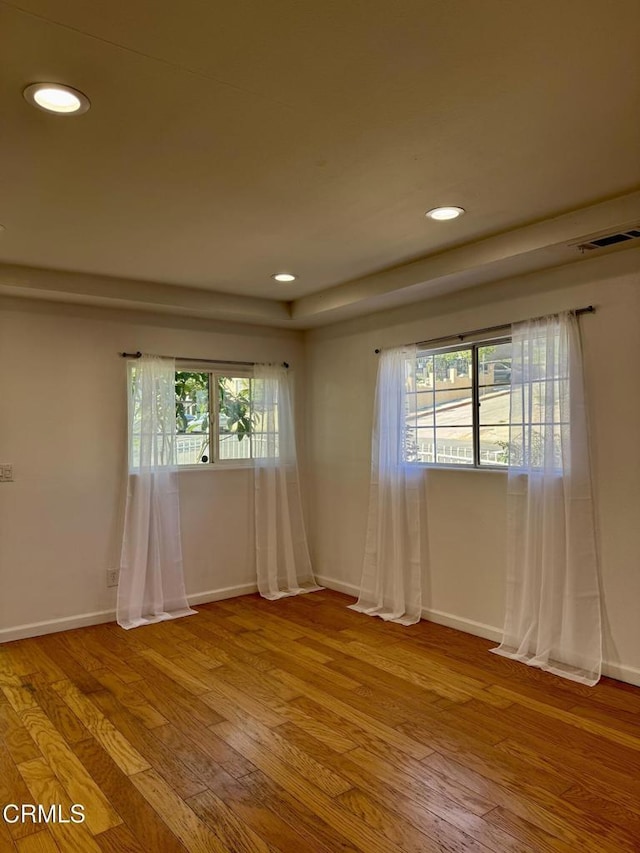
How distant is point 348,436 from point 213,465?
1.13 m

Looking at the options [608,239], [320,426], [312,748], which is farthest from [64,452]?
[608,239]

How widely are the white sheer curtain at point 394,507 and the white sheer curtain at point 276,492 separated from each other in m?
0.78

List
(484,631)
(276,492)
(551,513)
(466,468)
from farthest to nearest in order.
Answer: (276,492) → (466,468) → (484,631) → (551,513)

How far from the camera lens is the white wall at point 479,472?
3111mm

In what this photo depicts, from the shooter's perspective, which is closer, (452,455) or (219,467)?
(452,455)

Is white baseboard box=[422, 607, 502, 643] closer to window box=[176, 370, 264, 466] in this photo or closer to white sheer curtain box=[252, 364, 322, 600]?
white sheer curtain box=[252, 364, 322, 600]

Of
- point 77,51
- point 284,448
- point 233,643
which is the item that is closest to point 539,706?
point 233,643

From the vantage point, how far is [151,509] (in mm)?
4391

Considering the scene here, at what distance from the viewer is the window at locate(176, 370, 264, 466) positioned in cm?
474

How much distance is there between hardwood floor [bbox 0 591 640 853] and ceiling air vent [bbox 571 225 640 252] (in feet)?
7.42

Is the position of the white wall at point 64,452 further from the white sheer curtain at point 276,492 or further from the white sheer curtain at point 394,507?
the white sheer curtain at point 394,507

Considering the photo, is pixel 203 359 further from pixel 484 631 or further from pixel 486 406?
pixel 484 631

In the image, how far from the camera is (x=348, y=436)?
4.93 m

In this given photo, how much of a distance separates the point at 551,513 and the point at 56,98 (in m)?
3.00
